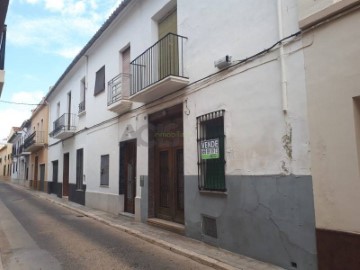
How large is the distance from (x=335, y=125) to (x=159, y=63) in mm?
5160

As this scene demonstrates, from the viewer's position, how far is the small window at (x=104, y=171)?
12.1 meters

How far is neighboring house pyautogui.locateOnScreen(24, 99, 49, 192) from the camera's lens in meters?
23.2

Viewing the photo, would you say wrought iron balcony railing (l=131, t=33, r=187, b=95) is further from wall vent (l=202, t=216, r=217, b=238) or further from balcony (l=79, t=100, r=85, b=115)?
balcony (l=79, t=100, r=85, b=115)

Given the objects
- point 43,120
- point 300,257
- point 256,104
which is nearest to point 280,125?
point 256,104

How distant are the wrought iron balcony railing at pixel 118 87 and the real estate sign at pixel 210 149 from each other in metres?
4.05

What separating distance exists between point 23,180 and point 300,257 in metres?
32.5

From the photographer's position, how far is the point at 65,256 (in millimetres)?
6227

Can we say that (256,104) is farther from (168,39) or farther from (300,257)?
(168,39)

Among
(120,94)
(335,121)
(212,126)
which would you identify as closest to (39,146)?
(120,94)

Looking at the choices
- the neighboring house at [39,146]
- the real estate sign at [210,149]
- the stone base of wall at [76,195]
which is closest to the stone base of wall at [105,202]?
the stone base of wall at [76,195]

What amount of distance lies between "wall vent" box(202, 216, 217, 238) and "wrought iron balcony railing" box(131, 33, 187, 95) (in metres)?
3.01

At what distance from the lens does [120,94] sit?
10516mm

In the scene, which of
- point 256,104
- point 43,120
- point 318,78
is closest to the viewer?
point 318,78

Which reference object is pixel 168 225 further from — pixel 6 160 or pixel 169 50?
pixel 6 160
